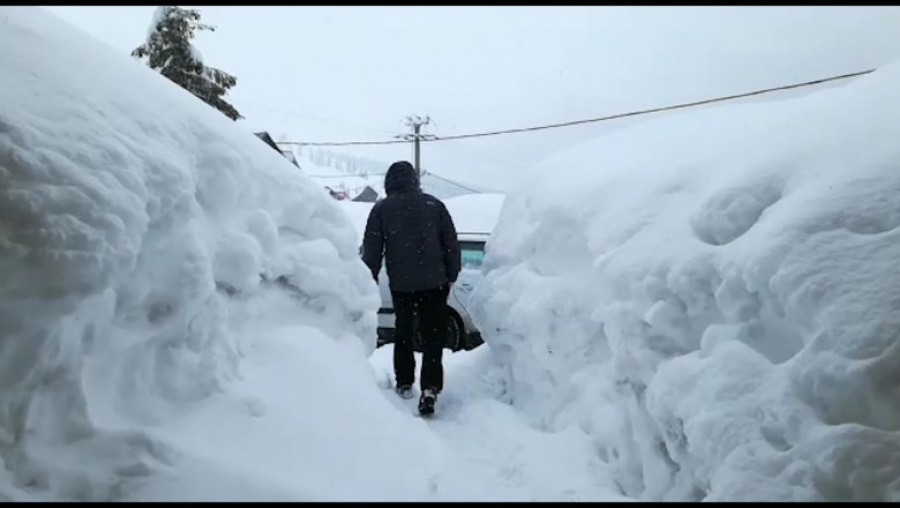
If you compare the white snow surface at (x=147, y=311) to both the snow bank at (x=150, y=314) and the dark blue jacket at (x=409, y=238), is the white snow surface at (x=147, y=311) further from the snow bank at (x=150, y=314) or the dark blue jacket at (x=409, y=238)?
the dark blue jacket at (x=409, y=238)

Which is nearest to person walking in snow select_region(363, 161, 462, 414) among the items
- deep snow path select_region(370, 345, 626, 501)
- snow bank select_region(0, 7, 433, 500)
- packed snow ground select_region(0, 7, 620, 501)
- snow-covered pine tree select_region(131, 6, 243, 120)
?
deep snow path select_region(370, 345, 626, 501)

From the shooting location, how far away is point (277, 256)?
3201 mm

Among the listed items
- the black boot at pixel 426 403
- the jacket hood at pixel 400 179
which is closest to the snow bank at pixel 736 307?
the black boot at pixel 426 403

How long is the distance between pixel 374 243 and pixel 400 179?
1.55 feet

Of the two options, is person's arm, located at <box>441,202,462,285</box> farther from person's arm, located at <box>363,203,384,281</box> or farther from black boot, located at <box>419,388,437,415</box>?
black boot, located at <box>419,388,437,415</box>

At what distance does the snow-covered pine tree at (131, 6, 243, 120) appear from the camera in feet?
43.7

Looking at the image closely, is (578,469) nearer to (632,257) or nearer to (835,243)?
(632,257)

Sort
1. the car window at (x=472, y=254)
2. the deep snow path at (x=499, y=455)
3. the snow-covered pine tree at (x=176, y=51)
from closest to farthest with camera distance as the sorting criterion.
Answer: the deep snow path at (x=499, y=455) → the car window at (x=472, y=254) → the snow-covered pine tree at (x=176, y=51)

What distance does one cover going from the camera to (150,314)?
7.29 ft

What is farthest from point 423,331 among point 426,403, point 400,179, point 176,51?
point 176,51

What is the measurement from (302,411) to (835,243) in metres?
2.09

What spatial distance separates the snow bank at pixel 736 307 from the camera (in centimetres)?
182

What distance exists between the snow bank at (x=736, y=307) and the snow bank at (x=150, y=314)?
3.33 ft

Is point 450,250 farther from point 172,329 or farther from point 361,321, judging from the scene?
point 172,329
